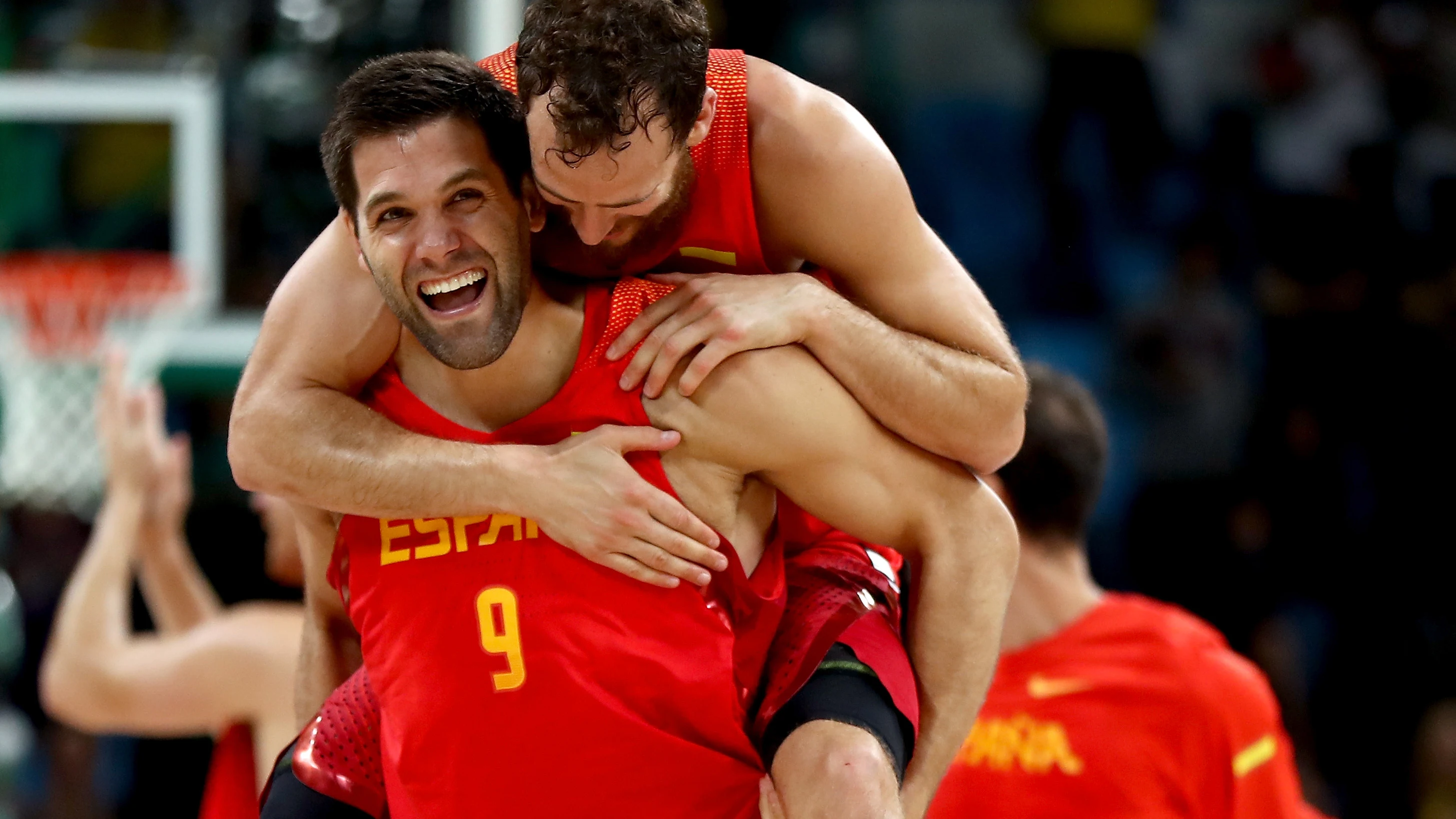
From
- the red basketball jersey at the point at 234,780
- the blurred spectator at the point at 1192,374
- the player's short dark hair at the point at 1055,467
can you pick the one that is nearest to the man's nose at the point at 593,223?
the player's short dark hair at the point at 1055,467

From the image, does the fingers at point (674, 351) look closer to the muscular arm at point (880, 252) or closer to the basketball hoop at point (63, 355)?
the muscular arm at point (880, 252)

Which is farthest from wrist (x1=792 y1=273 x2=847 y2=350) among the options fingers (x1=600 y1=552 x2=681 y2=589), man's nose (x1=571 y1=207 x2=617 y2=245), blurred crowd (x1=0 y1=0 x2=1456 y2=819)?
blurred crowd (x1=0 y1=0 x2=1456 y2=819)

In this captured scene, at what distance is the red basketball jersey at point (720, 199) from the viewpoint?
2.78 m

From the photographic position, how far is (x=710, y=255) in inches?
112

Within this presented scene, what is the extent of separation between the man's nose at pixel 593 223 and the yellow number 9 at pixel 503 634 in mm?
601

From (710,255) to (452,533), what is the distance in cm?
71

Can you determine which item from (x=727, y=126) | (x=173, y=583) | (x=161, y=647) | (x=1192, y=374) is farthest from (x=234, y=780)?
(x=1192, y=374)

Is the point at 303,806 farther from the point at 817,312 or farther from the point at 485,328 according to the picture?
the point at 817,312

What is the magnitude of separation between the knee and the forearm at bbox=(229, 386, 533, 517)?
588 mm

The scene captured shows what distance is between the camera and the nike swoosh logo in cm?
408

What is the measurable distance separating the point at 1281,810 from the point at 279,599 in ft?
14.8

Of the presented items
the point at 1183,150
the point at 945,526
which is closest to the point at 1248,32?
the point at 1183,150

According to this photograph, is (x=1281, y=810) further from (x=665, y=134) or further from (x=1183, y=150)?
(x=1183, y=150)

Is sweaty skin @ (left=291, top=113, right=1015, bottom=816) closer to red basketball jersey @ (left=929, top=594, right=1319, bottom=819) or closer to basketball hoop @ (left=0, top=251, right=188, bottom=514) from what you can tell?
red basketball jersey @ (left=929, top=594, right=1319, bottom=819)
